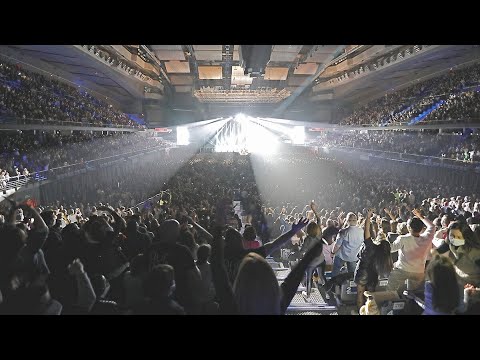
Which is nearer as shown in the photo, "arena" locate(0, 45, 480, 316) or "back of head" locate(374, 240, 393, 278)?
"arena" locate(0, 45, 480, 316)

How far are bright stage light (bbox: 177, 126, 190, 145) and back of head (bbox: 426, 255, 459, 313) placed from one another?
31430mm

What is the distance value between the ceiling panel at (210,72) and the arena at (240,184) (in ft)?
0.24

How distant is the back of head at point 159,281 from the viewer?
9.01 ft

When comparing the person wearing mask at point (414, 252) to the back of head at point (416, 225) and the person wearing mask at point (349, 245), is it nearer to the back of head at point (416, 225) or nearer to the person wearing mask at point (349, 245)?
the back of head at point (416, 225)

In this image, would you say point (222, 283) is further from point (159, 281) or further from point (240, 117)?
point (240, 117)

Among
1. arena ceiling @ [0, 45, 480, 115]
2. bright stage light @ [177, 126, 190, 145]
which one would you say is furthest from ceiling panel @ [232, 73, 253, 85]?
bright stage light @ [177, 126, 190, 145]

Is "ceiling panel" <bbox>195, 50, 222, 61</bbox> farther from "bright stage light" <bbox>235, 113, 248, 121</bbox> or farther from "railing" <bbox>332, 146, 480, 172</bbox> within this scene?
"bright stage light" <bbox>235, 113, 248, 121</bbox>

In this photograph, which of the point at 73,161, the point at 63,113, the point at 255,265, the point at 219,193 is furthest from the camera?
the point at 63,113

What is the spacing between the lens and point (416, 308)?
4016mm

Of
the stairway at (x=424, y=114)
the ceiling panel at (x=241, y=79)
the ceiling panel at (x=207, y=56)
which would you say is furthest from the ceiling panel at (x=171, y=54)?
the stairway at (x=424, y=114)

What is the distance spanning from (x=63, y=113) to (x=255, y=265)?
1796 centimetres

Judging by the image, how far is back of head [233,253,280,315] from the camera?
2354 millimetres
